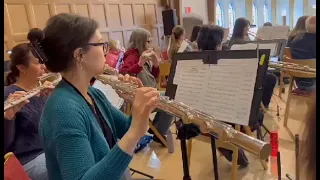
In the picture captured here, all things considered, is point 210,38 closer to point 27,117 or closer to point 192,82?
point 192,82

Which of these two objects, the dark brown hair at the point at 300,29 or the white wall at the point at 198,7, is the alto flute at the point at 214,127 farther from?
the white wall at the point at 198,7

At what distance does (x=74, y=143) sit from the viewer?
0.89m

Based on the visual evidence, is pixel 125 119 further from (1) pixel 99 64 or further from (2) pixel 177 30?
(2) pixel 177 30

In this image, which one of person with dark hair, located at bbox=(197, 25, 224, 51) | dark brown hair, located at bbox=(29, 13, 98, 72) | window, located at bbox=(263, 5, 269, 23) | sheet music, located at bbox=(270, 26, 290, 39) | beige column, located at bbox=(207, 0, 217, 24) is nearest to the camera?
dark brown hair, located at bbox=(29, 13, 98, 72)

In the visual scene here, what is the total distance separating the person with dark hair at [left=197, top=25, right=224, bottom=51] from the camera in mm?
2309

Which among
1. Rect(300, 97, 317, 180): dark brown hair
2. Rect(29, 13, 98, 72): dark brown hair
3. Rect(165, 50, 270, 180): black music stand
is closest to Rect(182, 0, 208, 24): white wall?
Rect(165, 50, 270, 180): black music stand

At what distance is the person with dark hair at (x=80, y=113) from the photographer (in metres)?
0.89

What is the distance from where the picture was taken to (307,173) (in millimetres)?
619

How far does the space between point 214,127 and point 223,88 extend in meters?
0.60

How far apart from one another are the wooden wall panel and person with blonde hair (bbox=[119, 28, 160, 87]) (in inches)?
20.0

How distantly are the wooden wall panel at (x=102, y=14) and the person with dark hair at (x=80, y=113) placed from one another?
Result: 2141 millimetres

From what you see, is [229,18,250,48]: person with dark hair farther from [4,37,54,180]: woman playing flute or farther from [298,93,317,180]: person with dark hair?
[298,93,317,180]: person with dark hair
